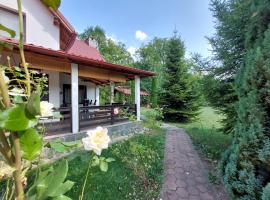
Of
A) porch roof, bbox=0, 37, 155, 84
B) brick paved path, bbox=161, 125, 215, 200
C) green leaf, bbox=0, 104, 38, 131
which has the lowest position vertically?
brick paved path, bbox=161, 125, 215, 200

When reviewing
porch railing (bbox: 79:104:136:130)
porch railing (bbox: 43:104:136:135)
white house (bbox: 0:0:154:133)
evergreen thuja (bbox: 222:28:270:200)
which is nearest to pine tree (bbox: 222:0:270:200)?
evergreen thuja (bbox: 222:28:270:200)

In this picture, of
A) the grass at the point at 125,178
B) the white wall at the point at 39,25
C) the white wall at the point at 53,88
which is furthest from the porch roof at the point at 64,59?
the grass at the point at 125,178

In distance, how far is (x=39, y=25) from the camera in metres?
7.89

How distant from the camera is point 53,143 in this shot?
913 millimetres

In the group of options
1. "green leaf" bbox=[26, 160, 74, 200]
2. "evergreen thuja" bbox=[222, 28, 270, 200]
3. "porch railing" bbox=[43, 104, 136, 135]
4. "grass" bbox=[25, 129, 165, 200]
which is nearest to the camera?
"green leaf" bbox=[26, 160, 74, 200]

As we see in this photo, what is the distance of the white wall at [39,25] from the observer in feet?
24.8

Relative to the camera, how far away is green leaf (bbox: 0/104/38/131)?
0.56m

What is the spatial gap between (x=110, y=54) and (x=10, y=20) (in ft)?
104

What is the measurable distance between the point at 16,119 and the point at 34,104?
8cm

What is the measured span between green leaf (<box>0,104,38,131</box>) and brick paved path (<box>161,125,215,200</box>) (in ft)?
11.7

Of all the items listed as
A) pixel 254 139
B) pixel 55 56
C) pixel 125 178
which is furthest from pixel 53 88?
pixel 254 139

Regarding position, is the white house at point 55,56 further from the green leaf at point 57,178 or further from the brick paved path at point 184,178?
the green leaf at point 57,178

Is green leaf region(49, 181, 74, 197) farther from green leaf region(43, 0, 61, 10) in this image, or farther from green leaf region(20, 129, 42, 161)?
green leaf region(43, 0, 61, 10)

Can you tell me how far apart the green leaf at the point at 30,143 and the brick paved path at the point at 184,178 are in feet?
11.3
